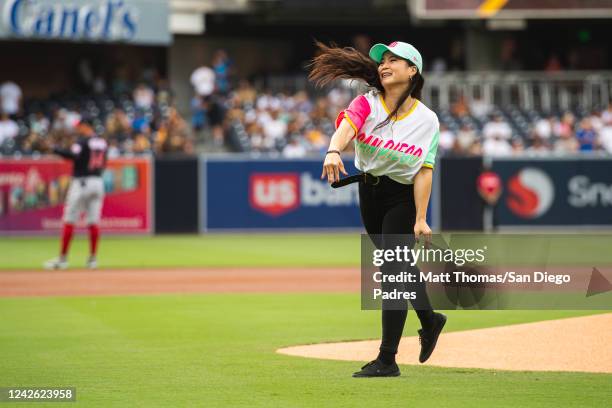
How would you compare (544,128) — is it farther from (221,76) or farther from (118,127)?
(118,127)

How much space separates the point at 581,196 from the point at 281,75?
10552 mm

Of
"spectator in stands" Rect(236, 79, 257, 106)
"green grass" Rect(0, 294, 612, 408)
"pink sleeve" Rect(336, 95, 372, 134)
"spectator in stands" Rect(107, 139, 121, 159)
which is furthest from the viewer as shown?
"spectator in stands" Rect(236, 79, 257, 106)

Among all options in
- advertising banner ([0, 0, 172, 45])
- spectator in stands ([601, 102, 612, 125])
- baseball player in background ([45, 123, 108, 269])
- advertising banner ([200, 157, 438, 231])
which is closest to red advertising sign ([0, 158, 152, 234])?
advertising banner ([200, 157, 438, 231])

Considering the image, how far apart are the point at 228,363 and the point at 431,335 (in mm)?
1493

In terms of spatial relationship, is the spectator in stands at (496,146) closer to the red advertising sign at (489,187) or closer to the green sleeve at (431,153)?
the red advertising sign at (489,187)

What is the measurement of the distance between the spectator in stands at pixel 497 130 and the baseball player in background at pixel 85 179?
12.8 m

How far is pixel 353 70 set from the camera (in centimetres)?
709

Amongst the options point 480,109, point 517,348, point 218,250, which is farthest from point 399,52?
point 480,109

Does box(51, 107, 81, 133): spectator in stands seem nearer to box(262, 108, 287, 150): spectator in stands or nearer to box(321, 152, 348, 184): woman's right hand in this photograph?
box(262, 108, 287, 150): spectator in stands

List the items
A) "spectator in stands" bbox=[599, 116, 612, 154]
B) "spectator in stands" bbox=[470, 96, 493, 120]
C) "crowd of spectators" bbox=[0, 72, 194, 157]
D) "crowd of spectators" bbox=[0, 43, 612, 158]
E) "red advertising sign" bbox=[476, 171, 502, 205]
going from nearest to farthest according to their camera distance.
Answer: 1. "red advertising sign" bbox=[476, 171, 502, 205]
2. "crowd of spectators" bbox=[0, 72, 194, 157]
3. "crowd of spectators" bbox=[0, 43, 612, 158]
4. "spectator in stands" bbox=[599, 116, 612, 154]
5. "spectator in stands" bbox=[470, 96, 493, 120]

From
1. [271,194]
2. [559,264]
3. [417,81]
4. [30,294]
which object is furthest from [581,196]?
[417,81]

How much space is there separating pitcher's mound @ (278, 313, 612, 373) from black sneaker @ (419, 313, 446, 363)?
0.41 m

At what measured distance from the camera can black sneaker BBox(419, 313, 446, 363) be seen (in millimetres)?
7289

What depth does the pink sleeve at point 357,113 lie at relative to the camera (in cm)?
686
